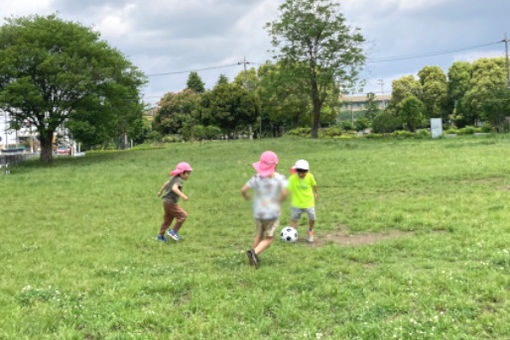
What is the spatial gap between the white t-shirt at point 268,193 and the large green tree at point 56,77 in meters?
26.6

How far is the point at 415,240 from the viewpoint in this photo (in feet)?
24.8

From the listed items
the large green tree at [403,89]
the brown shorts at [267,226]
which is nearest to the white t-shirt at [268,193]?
the brown shorts at [267,226]

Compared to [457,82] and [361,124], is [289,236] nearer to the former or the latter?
[361,124]

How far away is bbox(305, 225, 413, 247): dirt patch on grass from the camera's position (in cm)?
806

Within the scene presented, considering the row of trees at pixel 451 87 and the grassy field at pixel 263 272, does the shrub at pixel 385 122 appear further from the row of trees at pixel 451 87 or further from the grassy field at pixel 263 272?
the grassy field at pixel 263 272

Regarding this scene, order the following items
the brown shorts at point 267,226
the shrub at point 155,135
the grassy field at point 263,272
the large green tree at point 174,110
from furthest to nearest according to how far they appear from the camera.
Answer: the large green tree at point 174,110 → the shrub at point 155,135 → the brown shorts at point 267,226 → the grassy field at point 263,272

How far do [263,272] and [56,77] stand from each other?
2739 centimetres

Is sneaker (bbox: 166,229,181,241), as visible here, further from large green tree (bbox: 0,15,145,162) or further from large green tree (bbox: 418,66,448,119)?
large green tree (bbox: 418,66,448,119)

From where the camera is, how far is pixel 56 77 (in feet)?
92.6

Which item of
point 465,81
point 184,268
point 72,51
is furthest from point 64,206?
point 465,81

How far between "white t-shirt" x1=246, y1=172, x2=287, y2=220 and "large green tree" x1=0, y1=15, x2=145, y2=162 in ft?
87.2

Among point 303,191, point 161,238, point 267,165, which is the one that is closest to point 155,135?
point 161,238

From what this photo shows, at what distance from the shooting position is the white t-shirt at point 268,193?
217 inches

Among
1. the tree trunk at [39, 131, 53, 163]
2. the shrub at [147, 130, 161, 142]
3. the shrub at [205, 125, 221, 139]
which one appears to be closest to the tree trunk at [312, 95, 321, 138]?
the shrub at [205, 125, 221, 139]
